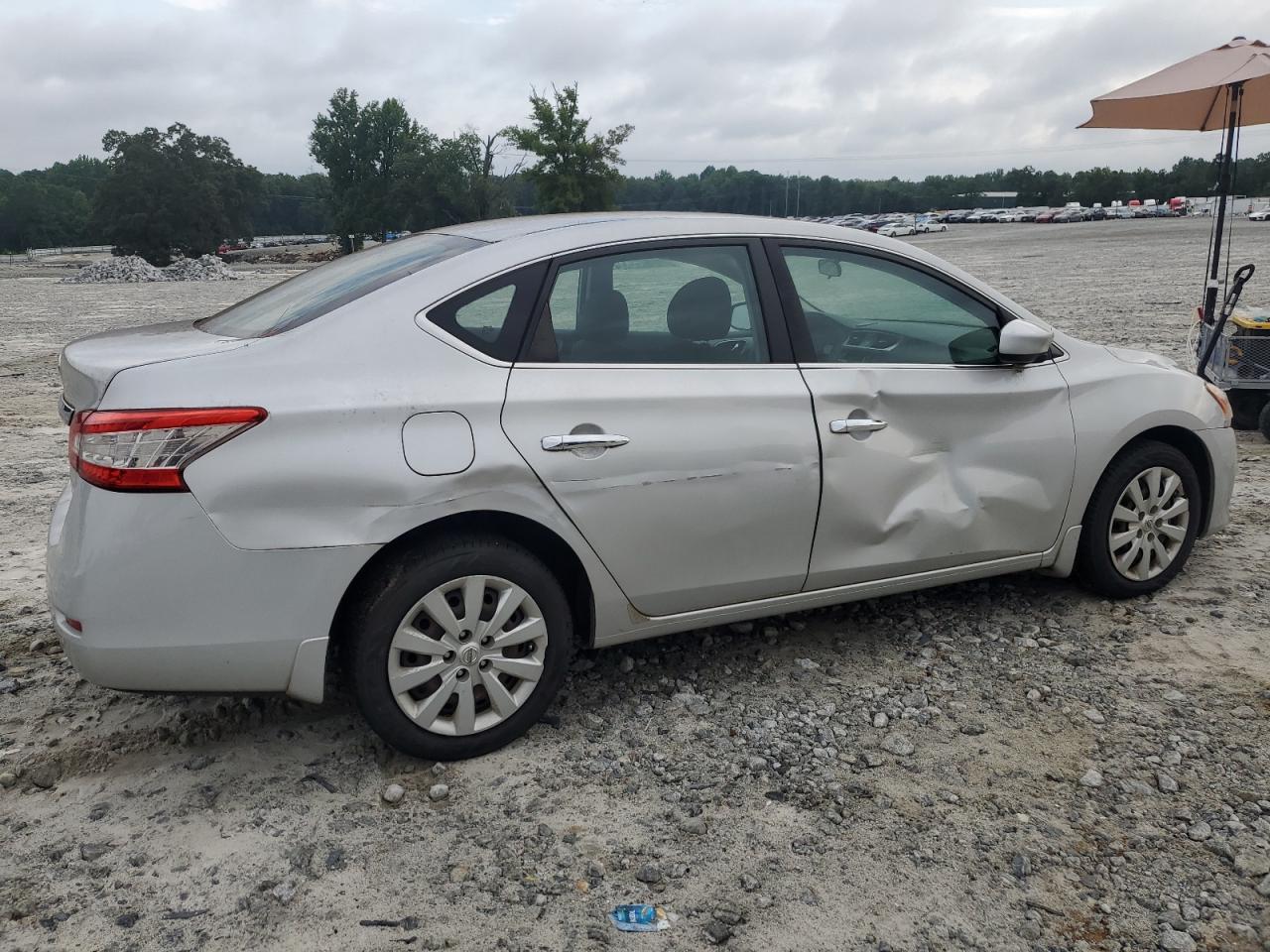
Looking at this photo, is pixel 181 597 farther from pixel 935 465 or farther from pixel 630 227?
pixel 935 465

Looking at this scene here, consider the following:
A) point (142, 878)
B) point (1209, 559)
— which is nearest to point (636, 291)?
point (142, 878)

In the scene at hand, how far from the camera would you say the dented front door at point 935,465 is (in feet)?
12.5

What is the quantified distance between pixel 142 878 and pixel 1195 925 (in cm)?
271

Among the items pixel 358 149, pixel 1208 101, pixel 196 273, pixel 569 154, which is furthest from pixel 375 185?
pixel 1208 101

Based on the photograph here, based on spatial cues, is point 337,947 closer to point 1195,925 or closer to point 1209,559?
point 1195,925

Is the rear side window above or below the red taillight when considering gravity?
above

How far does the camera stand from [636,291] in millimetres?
3656

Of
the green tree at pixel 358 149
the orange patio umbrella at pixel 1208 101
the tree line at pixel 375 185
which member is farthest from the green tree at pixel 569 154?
the orange patio umbrella at pixel 1208 101

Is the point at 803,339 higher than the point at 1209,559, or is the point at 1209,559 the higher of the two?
the point at 803,339

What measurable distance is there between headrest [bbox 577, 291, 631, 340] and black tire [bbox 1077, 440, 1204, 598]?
2.23 meters

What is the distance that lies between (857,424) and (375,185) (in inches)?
3812

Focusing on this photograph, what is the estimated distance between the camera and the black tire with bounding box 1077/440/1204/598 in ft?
14.8

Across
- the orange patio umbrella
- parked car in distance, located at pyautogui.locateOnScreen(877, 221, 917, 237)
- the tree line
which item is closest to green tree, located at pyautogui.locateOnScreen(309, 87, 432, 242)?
the tree line

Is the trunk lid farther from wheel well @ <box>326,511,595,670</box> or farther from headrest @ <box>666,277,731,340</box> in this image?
headrest @ <box>666,277,731,340</box>
